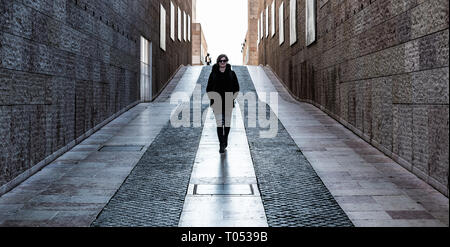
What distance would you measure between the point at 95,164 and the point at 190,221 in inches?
124

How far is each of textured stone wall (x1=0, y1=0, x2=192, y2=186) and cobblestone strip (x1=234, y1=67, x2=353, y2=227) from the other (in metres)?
3.60

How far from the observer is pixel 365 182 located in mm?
5672

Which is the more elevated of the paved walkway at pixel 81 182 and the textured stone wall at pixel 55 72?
the textured stone wall at pixel 55 72

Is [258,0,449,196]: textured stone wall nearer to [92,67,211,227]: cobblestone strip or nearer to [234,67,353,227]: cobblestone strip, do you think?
[234,67,353,227]: cobblestone strip

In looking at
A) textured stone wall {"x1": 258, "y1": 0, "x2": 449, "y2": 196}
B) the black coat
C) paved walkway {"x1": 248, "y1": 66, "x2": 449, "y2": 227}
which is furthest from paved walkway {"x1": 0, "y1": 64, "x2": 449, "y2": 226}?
the black coat

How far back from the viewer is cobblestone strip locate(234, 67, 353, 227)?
4.33 m

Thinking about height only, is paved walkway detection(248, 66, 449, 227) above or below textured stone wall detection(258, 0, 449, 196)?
below

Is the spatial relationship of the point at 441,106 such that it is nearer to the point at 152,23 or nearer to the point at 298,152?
the point at 298,152

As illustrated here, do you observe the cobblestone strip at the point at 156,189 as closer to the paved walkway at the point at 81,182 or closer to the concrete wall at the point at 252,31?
the paved walkway at the point at 81,182

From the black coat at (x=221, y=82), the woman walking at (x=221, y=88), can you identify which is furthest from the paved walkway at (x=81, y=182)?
the black coat at (x=221, y=82)

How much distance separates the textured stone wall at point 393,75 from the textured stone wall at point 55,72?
5.83 meters

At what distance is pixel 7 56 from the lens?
18.5ft

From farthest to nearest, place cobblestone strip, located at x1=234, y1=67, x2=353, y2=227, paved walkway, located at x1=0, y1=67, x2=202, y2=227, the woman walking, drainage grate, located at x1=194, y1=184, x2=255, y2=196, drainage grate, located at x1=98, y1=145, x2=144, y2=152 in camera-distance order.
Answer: drainage grate, located at x1=98, y1=145, x2=144, y2=152, the woman walking, drainage grate, located at x1=194, y1=184, x2=255, y2=196, paved walkway, located at x1=0, y1=67, x2=202, y2=227, cobblestone strip, located at x1=234, y1=67, x2=353, y2=227

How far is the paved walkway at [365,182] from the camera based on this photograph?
4.39 metres
